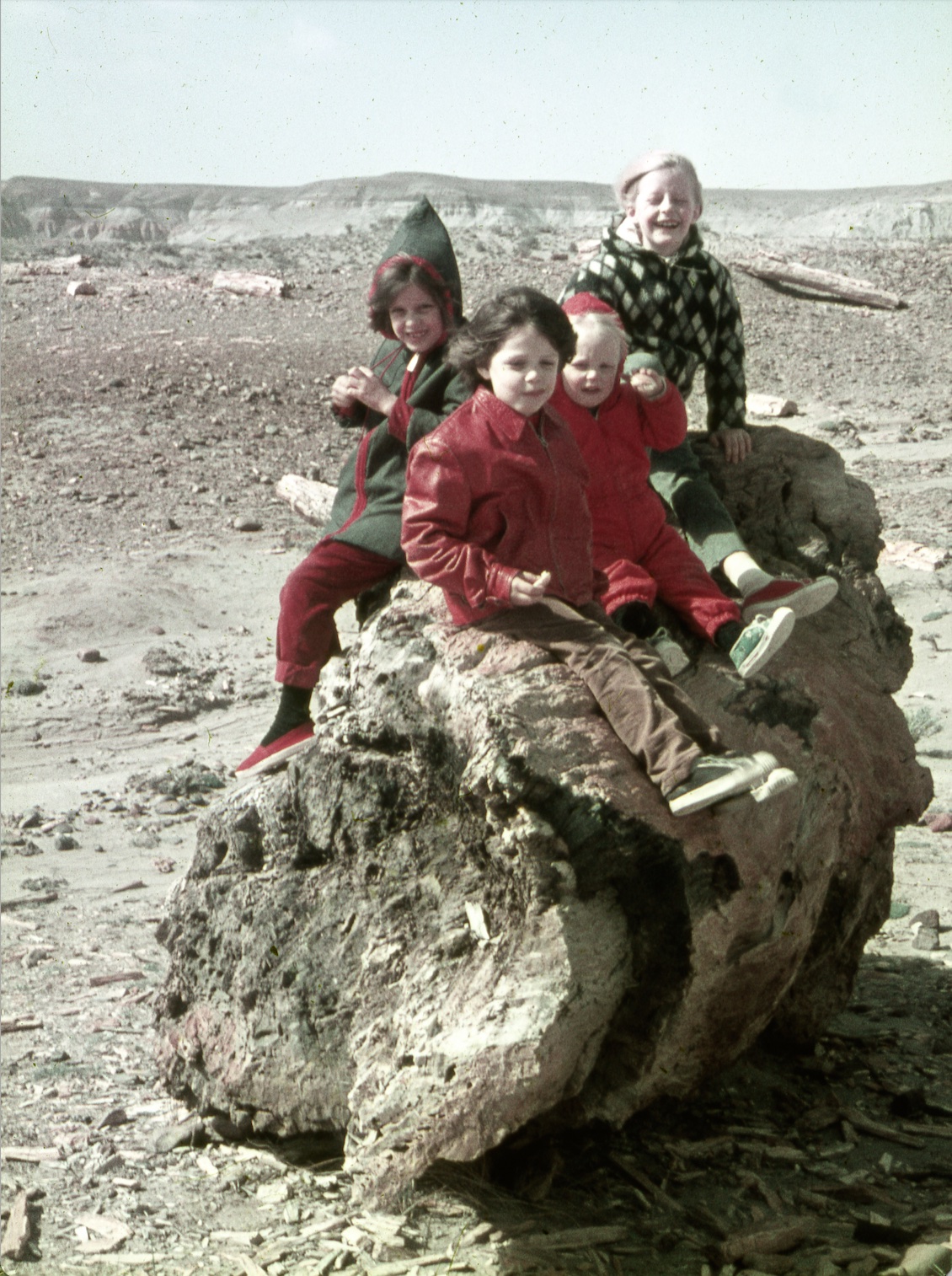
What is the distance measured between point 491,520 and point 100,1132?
213 centimetres

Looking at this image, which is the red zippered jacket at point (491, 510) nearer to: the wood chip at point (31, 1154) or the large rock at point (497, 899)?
the large rock at point (497, 899)

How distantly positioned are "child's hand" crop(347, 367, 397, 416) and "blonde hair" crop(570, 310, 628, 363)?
0.53 m

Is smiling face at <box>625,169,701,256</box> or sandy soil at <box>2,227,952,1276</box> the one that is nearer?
sandy soil at <box>2,227,952,1276</box>

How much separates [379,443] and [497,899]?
1.31m

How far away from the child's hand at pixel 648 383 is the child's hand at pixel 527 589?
0.91 m

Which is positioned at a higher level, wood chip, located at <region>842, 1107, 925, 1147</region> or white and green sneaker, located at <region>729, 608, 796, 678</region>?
white and green sneaker, located at <region>729, 608, 796, 678</region>

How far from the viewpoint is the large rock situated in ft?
9.89

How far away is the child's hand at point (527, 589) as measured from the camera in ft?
9.73

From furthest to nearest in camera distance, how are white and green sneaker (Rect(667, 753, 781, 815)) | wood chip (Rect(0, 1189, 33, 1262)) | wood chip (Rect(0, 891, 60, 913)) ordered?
1. wood chip (Rect(0, 891, 60, 913))
2. wood chip (Rect(0, 1189, 33, 1262))
3. white and green sneaker (Rect(667, 753, 781, 815))

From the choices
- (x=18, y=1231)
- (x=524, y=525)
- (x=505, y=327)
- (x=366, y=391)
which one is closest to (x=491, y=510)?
(x=524, y=525)

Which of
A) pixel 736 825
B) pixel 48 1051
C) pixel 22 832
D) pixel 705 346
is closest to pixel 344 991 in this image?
pixel 736 825

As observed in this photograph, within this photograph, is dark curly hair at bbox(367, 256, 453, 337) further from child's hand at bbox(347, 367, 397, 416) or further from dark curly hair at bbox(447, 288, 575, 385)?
dark curly hair at bbox(447, 288, 575, 385)

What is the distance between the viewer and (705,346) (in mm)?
4320

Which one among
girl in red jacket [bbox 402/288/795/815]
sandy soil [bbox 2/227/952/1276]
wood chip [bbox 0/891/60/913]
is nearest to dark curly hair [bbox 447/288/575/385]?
girl in red jacket [bbox 402/288/795/815]
